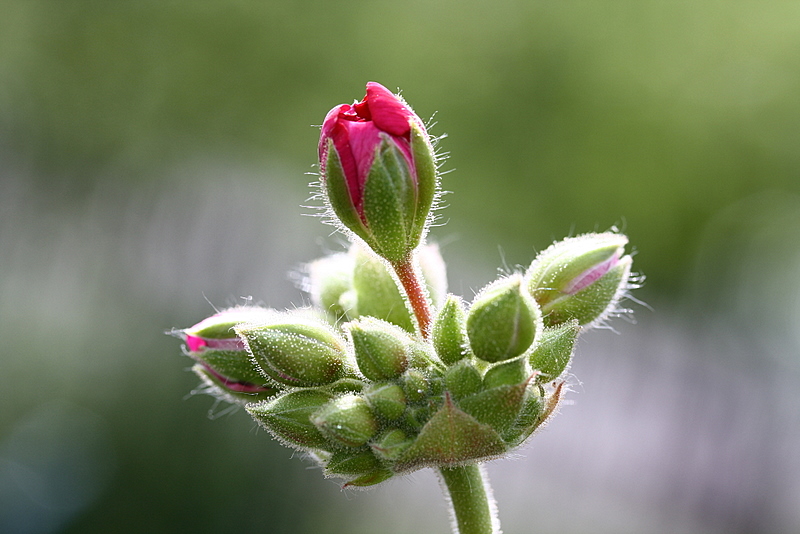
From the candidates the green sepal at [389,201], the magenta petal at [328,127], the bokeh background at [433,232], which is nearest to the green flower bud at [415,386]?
the green sepal at [389,201]

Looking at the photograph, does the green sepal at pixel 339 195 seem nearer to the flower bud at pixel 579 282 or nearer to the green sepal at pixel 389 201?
the green sepal at pixel 389 201

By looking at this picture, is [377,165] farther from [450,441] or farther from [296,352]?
[450,441]

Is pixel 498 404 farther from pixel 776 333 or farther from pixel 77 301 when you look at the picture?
pixel 776 333

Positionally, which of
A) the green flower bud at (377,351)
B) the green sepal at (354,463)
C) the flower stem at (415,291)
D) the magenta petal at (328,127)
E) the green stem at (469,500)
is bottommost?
the green stem at (469,500)

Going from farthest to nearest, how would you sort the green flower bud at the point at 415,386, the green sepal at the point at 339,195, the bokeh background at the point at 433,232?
the bokeh background at the point at 433,232, the green sepal at the point at 339,195, the green flower bud at the point at 415,386

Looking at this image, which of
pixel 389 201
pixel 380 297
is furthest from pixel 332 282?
pixel 389 201

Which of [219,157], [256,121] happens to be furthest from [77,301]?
[256,121]
